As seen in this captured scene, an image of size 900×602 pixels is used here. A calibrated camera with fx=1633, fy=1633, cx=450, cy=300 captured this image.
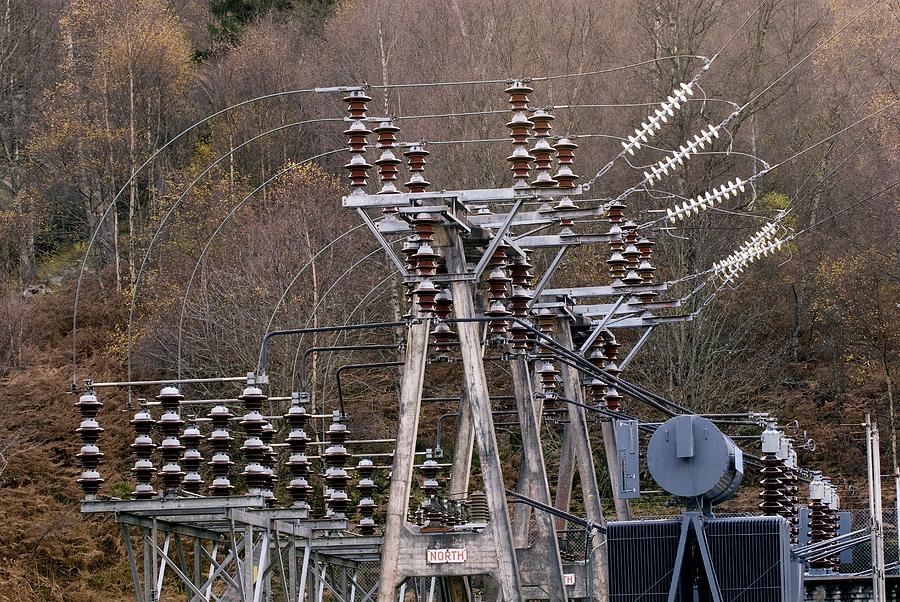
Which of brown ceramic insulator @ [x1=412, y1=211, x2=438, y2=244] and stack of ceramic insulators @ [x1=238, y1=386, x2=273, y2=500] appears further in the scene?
stack of ceramic insulators @ [x1=238, y1=386, x2=273, y2=500]

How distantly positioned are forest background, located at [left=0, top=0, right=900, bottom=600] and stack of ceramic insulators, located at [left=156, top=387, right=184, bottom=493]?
1917 centimetres

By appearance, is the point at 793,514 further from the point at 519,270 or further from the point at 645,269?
the point at 519,270

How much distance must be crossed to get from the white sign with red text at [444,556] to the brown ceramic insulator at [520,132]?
4.72 metres

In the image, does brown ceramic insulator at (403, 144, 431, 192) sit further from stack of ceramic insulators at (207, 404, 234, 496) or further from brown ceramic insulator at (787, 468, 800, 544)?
brown ceramic insulator at (787, 468, 800, 544)

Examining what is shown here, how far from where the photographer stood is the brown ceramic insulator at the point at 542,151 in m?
21.1

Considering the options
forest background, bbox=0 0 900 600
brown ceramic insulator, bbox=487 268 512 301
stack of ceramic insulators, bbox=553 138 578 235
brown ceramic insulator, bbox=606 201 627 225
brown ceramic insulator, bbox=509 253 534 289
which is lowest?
brown ceramic insulator, bbox=487 268 512 301

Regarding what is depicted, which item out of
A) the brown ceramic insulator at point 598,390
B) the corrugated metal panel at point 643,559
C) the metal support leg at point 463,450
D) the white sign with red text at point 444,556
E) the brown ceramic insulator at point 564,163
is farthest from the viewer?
the brown ceramic insulator at point 598,390

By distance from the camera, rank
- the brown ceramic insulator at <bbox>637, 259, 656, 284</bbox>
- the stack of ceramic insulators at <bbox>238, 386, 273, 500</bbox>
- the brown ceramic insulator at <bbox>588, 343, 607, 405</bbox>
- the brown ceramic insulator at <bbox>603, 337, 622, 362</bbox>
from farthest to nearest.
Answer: the brown ceramic insulator at <bbox>603, 337, 622, 362</bbox>
the brown ceramic insulator at <bbox>588, 343, 607, 405</bbox>
the brown ceramic insulator at <bbox>637, 259, 656, 284</bbox>
the stack of ceramic insulators at <bbox>238, 386, 273, 500</bbox>

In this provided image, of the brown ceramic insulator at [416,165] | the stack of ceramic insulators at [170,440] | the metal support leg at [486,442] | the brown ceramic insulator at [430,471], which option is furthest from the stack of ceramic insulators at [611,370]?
the stack of ceramic insulators at [170,440]

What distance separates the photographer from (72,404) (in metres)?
45.3

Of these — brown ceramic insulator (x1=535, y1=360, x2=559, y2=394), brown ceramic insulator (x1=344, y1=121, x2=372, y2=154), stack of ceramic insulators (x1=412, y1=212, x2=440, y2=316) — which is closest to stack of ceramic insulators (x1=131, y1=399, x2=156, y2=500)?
stack of ceramic insulators (x1=412, y1=212, x2=440, y2=316)

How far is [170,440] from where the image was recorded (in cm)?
2053

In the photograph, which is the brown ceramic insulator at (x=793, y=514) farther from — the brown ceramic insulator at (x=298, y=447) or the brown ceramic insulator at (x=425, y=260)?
the brown ceramic insulator at (x=425, y=260)

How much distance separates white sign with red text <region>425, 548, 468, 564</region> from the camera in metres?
20.0
